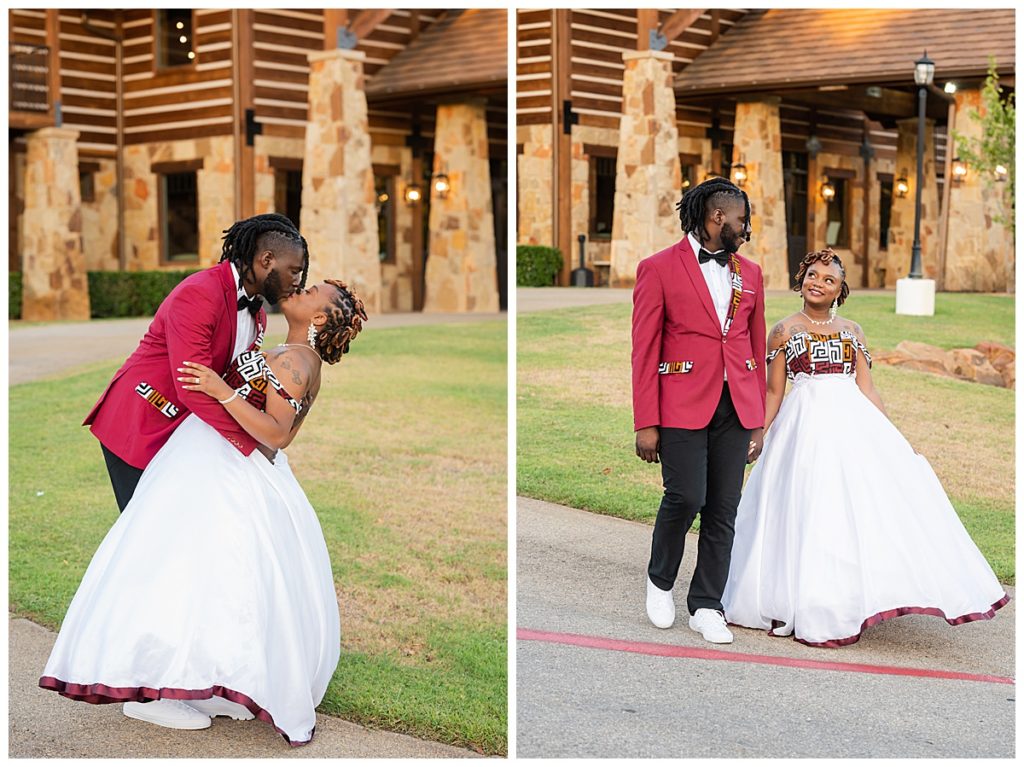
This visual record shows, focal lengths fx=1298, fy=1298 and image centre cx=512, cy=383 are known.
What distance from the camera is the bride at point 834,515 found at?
4504 mm

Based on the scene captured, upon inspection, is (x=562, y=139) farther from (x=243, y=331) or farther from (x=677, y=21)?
(x=243, y=331)

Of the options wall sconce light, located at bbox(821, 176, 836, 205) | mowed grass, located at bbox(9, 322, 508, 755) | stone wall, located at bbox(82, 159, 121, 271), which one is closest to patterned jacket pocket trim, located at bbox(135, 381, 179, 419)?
mowed grass, located at bbox(9, 322, 508, 755)

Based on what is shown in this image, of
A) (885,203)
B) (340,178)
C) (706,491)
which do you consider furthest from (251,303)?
(340,178)

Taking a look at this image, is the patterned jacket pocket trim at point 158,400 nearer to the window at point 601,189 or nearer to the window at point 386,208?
the window at point 601,189

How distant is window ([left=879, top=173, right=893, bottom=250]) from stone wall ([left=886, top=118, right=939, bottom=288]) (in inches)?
2.4

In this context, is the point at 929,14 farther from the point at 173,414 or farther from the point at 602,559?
the point at 173,414

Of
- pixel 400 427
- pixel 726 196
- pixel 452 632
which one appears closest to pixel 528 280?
pixel 400 427

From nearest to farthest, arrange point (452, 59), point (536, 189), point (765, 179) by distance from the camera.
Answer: point (765, 179), point (536, 189), point (452, 59)

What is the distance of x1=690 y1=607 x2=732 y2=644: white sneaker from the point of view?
4.48m

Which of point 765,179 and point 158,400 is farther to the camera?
point 765,179

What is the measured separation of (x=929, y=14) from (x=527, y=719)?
34.2 feet

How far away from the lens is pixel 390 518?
745 cm

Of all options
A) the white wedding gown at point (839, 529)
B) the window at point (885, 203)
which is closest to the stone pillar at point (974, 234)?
the window at point (885, 203)

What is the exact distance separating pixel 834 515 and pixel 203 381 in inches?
88.8
